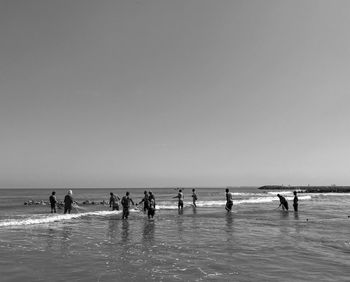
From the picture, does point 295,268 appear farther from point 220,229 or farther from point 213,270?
point 220,229

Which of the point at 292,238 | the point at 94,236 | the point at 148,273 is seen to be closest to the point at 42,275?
the point at 148,273

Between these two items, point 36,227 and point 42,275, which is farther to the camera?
point 36,227

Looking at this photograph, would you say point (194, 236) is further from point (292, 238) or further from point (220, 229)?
point (292, 238)

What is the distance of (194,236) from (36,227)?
372 inches

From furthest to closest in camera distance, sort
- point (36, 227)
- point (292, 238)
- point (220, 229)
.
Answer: point (36, 227)
point (220, 229)
point (292, 238)

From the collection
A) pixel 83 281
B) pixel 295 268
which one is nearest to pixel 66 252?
pixel 83 281

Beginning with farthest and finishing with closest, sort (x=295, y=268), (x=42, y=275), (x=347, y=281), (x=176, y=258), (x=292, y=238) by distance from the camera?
(x=292, y=238) → (x=176, y=258) → (x=295, y=268) → (x=42, y=275) → (x=347, y=281)

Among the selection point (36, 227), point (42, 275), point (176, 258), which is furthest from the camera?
point (36, 227)

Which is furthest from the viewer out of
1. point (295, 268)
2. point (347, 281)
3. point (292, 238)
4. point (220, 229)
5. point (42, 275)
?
point (220, 229)

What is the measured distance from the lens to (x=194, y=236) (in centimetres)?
1489

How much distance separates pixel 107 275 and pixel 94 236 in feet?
22.6

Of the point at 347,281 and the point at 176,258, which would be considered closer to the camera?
the point at 347,281

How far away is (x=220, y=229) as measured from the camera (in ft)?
56.3

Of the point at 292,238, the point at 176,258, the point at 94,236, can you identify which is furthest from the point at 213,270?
the point at 94,236
